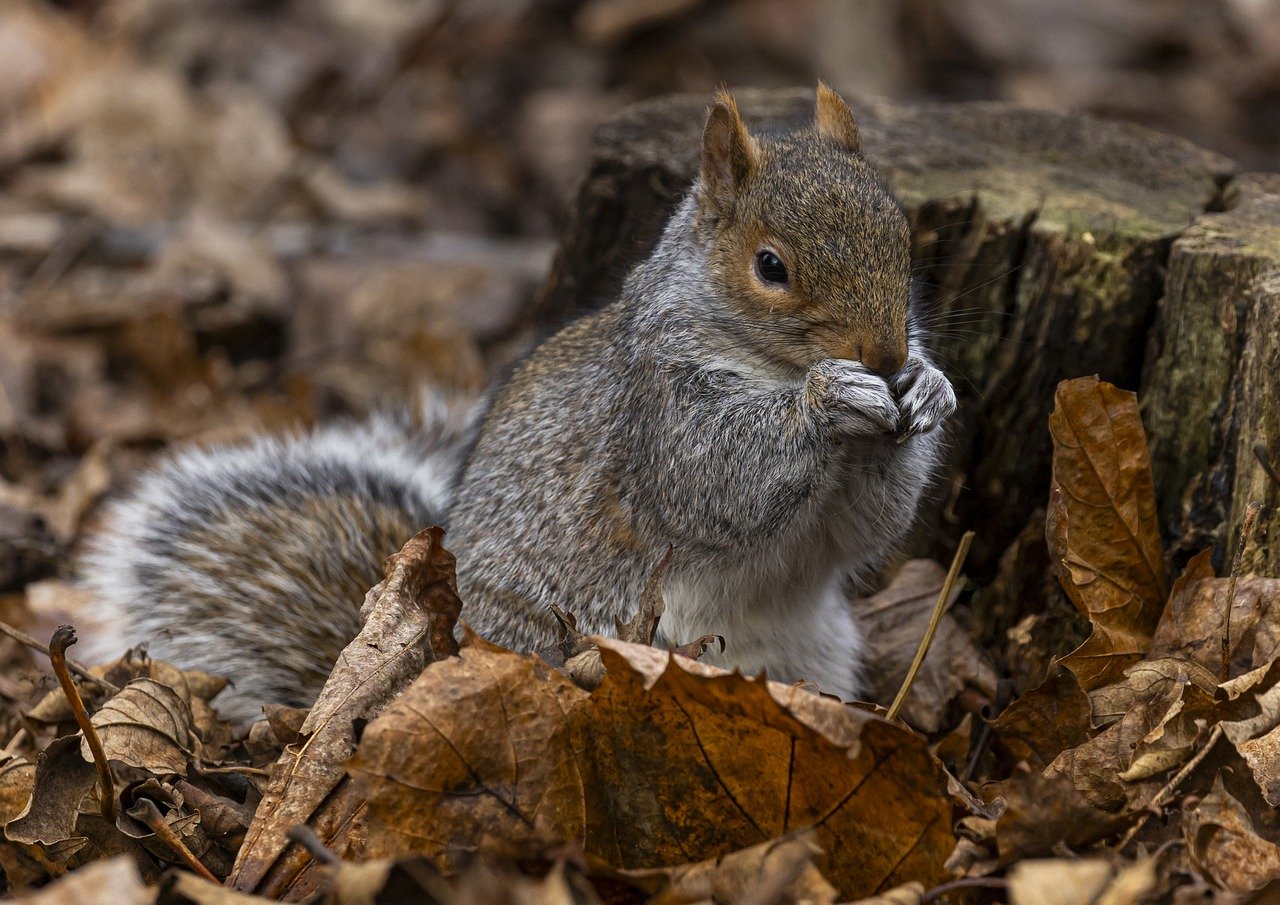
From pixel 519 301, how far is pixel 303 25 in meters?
3.22

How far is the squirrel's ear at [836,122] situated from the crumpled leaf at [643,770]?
154 centimetres

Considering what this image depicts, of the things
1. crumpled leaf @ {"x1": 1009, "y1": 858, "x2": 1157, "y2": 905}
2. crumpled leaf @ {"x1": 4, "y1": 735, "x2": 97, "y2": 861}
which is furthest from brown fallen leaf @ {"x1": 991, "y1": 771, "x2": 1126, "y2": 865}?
crumpled leaf @ {"x1": 4, "y1": 735, "x2": 97, "y2": 861}

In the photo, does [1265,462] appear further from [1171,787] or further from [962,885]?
[962,885]

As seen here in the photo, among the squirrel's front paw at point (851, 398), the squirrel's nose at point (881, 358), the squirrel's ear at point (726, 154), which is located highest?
the squirrel's ear at point (726, 154)

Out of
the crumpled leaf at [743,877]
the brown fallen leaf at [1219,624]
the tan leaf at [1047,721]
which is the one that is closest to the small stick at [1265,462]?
the brown fallen leaf at [1219,624]

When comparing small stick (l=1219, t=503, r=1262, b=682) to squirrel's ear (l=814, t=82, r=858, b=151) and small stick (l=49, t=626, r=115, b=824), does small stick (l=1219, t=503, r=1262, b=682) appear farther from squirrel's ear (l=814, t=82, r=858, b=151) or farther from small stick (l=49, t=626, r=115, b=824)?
small stick (l=49, t=626, r=115, b=824)

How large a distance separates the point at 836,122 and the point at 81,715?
82.2 inches

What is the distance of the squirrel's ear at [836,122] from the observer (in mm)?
3324

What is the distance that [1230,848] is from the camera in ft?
A: 7.09

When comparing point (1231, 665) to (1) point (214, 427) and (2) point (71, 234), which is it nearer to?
(1) point (214, 427)

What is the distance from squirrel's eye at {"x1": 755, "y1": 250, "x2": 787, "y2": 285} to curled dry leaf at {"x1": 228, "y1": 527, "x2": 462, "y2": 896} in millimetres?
895

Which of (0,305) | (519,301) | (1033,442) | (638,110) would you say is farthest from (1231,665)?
(0,305)

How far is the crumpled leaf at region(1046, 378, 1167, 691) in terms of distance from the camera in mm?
2803

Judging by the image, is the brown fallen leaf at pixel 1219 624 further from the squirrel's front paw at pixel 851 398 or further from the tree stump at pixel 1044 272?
the squirrel's front paw at pixel 851 398
